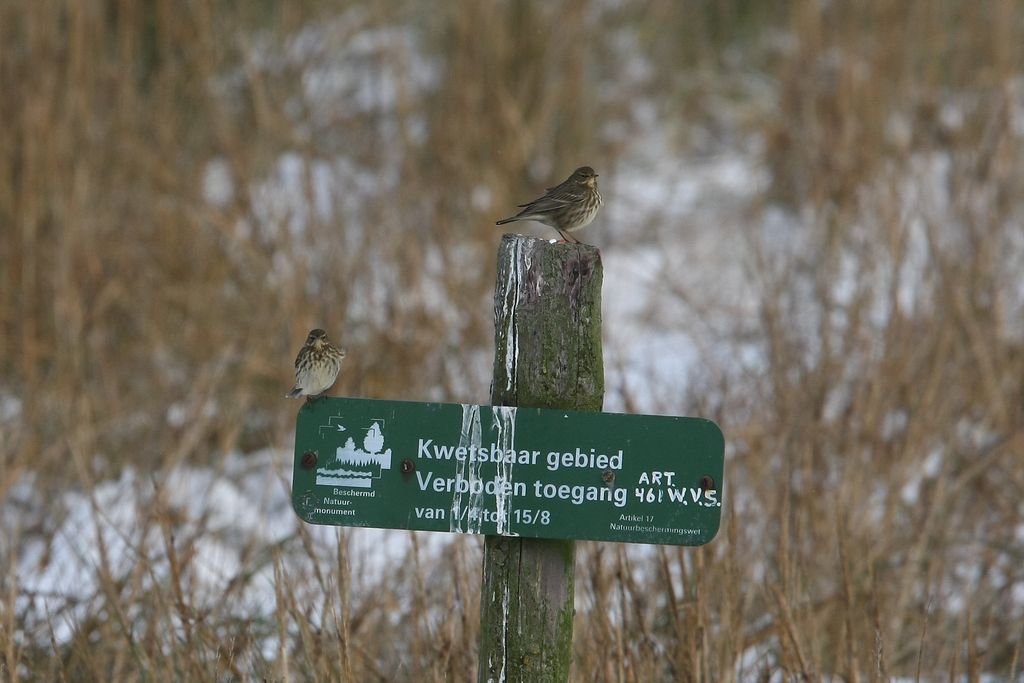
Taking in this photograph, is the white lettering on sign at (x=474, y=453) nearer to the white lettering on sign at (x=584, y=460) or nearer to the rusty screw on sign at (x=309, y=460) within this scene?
the white lettering on sign at (x=584, y=460)

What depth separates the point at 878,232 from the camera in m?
4.84

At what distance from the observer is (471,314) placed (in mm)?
4484

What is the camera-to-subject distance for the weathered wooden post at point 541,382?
1668 mm

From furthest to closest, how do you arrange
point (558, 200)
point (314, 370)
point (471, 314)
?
1. point (471, 314)
2. point (558, 200)
3. point (314, 370)

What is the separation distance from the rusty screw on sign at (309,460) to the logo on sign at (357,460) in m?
0.01

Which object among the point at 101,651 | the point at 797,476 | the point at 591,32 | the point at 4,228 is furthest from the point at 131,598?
the point at 591,32

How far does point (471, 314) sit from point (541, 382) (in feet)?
9.26

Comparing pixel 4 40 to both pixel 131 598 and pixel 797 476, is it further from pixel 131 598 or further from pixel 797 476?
pixel 797 476

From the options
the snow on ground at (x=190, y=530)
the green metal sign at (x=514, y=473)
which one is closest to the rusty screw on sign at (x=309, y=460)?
the green metal sign at (x=514, y=473)

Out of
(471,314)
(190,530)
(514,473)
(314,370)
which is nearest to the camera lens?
(514,473)

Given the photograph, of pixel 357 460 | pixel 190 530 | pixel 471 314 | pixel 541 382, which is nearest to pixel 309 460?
pixel 357 460

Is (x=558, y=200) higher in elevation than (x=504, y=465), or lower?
higher

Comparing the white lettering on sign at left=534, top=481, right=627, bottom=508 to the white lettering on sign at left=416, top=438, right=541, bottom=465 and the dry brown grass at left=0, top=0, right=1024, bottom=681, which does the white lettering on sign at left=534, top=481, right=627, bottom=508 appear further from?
the dry brown grass at left=0, top=0, right=1024, bottom=681

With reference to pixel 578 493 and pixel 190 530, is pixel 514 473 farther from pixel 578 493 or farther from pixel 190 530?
pixel 190 530
